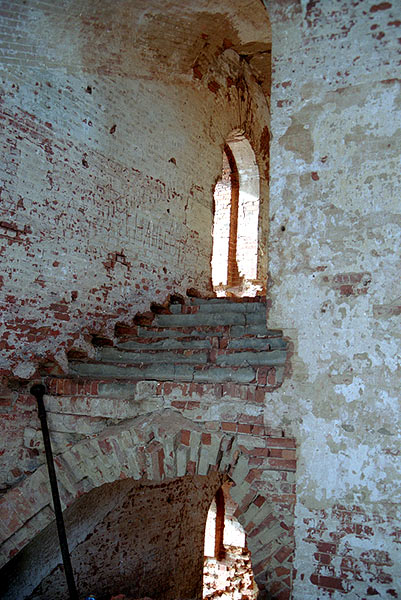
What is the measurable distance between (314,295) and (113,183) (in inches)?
108

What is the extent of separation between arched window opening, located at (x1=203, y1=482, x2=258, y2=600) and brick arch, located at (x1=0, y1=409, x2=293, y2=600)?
499 centimetres

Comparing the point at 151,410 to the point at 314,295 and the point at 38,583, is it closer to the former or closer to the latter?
the point at 314,295

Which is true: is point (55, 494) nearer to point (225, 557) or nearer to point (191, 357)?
point (191, 357)

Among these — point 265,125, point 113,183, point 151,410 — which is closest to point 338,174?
point 151,410

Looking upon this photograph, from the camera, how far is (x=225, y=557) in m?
9.09

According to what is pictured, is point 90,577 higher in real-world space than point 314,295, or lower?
lower

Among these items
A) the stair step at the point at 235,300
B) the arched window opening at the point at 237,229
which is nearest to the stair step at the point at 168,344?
Answer: the stair step at the point at 235,300

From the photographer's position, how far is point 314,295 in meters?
3.58

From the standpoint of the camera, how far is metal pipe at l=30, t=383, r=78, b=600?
397 cm

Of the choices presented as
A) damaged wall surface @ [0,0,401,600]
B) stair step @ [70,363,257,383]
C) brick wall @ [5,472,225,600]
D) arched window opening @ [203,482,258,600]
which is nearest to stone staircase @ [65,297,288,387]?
stair step @ [70,363,257,383]

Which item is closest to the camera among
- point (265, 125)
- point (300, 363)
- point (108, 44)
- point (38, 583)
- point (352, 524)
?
point (352, 524)

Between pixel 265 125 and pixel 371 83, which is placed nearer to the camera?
pixel 371 83

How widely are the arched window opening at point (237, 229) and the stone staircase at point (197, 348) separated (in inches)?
138

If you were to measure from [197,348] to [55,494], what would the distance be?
1552 millimetres
